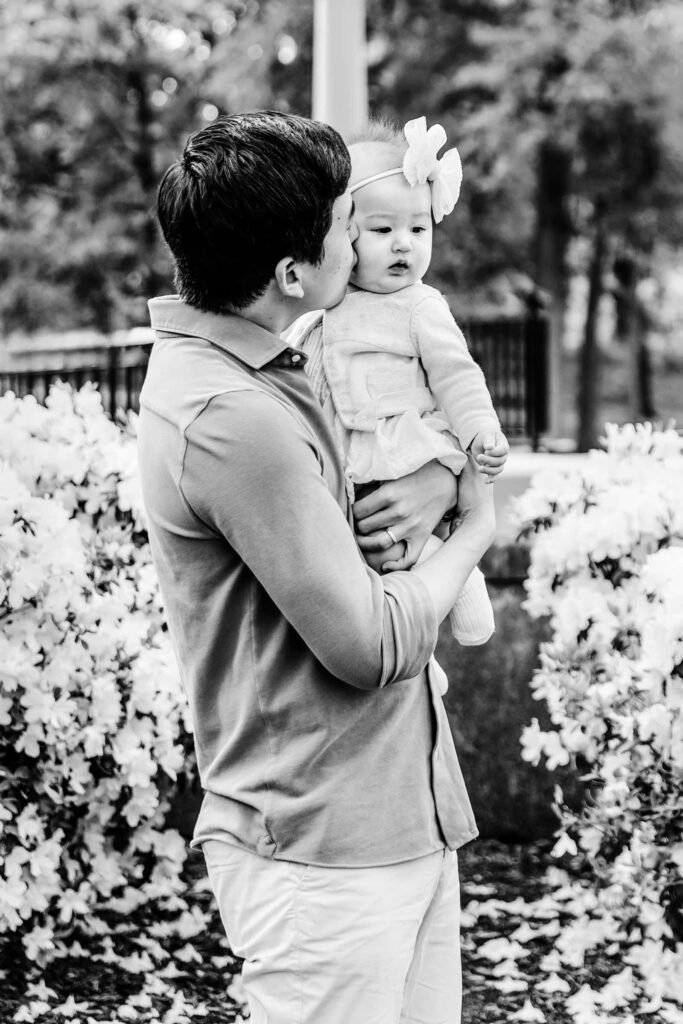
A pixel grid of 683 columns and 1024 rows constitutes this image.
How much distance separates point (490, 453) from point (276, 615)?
1.78 ft

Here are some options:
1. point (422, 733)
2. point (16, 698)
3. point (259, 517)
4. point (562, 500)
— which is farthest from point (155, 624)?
point (259, 517)

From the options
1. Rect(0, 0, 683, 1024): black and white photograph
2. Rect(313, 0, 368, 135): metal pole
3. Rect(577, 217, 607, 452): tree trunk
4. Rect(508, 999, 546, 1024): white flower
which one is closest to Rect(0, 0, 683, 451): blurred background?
Rect(577, 217, 607, 452): tree trunk

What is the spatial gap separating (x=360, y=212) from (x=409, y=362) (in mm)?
275

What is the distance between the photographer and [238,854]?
1783 mm

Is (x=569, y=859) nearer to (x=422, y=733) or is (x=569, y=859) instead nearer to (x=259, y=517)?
(x=422, y=733)

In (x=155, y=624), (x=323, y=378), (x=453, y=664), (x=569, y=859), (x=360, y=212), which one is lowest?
(x=569, y=859)

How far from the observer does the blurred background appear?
14336mm

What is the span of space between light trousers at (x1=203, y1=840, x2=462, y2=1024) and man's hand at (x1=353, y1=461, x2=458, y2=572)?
446 mm

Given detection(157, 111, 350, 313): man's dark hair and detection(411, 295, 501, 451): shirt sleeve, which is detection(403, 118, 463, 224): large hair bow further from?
detection(157, 111, 350, 313): man's dark hair

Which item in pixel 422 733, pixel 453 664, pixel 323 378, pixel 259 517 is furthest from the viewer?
pixel 453 664

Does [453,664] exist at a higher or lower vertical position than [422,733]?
lower

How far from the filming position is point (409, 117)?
15117 mm

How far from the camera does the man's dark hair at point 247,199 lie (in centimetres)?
163

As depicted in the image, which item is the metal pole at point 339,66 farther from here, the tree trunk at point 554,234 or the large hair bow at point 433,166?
the tree trunk at point 554,234
